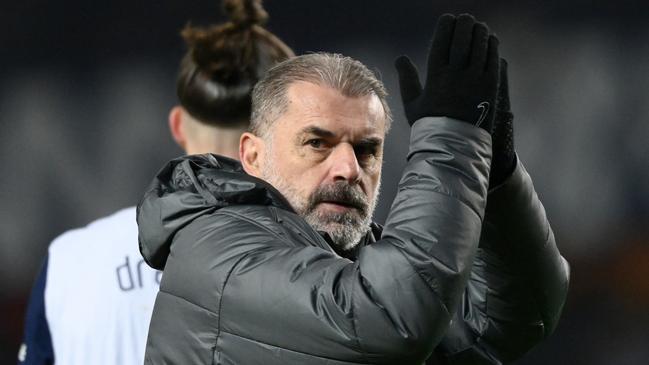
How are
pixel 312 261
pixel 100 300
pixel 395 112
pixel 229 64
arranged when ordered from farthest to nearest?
pixel 395 112 < pixel 229 64 < pixel 100 300 < pixel 312 261

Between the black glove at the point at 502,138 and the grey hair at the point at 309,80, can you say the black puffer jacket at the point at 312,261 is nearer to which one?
the black glove at the point at 502,138

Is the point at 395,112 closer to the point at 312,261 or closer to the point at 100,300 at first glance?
the point at 100,300

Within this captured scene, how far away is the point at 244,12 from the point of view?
2.45 metres

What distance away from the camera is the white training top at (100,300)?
2.21m

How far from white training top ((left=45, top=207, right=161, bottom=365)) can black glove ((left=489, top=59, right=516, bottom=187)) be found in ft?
2.70

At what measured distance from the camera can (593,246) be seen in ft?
12.2

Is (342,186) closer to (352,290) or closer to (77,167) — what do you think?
(352,290)

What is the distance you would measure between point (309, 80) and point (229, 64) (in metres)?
0.59

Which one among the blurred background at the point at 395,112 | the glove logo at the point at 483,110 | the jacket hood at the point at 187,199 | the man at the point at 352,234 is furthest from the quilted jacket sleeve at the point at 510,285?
the blurred background at the point at 395,112

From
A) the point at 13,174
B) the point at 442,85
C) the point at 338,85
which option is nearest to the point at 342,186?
the point at 338,85

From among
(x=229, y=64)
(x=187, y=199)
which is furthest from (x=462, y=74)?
(x=229, y=64)

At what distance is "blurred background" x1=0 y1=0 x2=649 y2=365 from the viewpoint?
12.2ft

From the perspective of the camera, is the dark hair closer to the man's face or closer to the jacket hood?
the man's face

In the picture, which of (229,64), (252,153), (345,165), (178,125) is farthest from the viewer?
(178,125)
